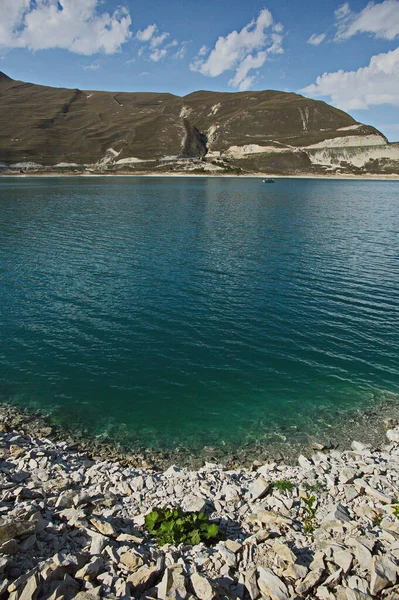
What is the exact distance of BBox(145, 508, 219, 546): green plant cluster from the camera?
11.3m

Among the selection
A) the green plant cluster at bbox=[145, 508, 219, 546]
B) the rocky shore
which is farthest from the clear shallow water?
the green plant cluster at bbox=[145, 508, 219, 546]

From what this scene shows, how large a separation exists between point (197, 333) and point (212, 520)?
55.0 feet

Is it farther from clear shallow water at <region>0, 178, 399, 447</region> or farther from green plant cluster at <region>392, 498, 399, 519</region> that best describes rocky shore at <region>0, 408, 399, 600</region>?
clear shallow water at <region>0, 178, 399, 447</region>

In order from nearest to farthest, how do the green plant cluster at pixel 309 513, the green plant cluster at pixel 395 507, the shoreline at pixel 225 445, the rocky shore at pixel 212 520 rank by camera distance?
the rocky shore at pixel 212 520
the green plant cluster at pixel 309 513
the green plant cluster at pixel 395 507
the shoreline at pixel 225 445

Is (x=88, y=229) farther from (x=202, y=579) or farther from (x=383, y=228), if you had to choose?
(x=202, y=579)

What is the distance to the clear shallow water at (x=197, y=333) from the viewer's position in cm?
2066

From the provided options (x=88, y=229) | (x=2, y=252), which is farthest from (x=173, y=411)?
(x=88, y=229)

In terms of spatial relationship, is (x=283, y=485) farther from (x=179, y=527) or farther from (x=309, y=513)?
(x=179, y=527)

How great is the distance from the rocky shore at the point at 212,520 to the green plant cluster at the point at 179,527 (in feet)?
0.84

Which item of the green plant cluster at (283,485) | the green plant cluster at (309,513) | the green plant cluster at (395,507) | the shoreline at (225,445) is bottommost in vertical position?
the shoreline at (225,445)

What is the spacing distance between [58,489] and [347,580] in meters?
9.88

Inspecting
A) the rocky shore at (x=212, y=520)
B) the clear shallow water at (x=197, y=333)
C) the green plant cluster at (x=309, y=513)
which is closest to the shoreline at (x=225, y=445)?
the clear shallow water at (x=197, y=333)

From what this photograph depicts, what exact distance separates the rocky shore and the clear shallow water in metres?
3.37

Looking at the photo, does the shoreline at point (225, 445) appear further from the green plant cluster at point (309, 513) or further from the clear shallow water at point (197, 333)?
the green plant cluster at point (309, 513)
